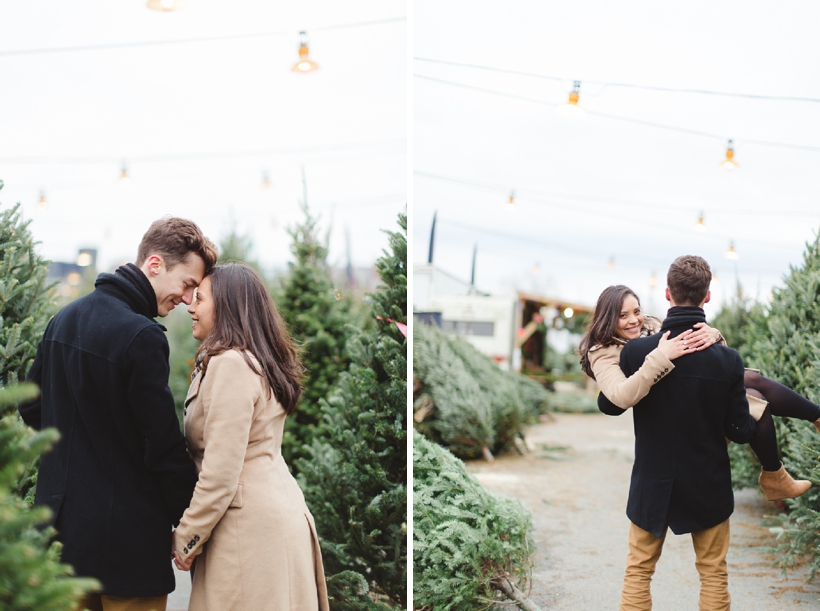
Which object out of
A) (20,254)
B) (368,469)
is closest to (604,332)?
(368,469)

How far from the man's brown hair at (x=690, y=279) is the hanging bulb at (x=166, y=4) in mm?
4218

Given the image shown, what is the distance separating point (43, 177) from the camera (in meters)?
14.1

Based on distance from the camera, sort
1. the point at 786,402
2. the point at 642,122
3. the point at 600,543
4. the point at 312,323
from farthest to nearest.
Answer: the point at 642,122, the point at 312,323, the point at 600,543, the point at 786,402

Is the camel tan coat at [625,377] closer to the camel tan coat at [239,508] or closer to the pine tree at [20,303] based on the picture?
the camel tan coat at [239,508]

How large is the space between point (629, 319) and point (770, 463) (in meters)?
1.03

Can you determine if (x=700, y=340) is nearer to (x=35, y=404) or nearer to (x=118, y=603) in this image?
(x=118, y=603)

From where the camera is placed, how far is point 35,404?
249 cm

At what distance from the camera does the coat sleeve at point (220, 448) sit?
2.24m

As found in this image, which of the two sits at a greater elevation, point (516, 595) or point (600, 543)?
point (516, 595)

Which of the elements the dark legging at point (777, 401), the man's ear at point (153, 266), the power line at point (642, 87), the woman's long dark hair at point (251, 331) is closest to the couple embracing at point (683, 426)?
the dark legging at point (777, 401)

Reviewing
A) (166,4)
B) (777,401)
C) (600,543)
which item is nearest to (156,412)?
(777,401)

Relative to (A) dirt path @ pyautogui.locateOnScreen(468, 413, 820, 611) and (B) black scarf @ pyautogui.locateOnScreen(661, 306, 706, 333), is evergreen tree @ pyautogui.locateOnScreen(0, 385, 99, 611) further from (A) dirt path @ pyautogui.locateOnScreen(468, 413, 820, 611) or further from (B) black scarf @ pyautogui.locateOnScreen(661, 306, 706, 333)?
(A) dirt path @ pyautogui.locateOnScreen(468, 413, 820, 611)

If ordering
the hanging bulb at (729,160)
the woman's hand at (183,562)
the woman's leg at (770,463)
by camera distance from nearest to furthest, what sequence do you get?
the woman's hand at (183,562)
the woman's leg at (770,463)
the hanging bulb at (729,160)

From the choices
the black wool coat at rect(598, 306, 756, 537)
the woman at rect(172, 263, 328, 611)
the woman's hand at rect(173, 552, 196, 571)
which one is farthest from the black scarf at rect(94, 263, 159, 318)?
the black wool coat at rect(598, 306, 756, 537)
